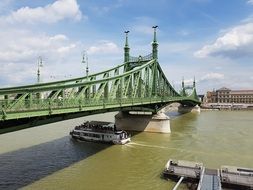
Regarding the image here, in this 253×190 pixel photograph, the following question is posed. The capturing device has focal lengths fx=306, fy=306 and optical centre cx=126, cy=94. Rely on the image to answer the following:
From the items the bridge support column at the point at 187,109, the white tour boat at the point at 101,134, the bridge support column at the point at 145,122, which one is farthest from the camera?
the bridge support column at the point at 187,109

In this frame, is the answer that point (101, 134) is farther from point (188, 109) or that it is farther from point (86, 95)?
point (188, 109)

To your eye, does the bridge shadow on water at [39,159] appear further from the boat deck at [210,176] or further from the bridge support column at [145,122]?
the bridge support column at [145,122]

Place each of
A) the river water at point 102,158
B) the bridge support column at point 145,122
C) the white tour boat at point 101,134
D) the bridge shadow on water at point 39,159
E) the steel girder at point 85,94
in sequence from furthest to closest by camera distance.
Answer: the bridge support column at point 145,122, the white tour boat at point 101,134, the bridge shadow on water at point 39,159, the river water at point 102,158, the steel girder at point 85,94

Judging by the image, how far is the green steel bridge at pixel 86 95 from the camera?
22453 millimetres

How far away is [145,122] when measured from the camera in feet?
202

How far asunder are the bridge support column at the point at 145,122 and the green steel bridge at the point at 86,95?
196 centimetres

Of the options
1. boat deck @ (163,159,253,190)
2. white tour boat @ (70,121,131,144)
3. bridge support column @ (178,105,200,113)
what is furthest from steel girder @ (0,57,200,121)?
bridge support column @ (178,105,200,113)

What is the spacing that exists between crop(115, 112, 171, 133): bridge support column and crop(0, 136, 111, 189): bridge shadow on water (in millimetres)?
16527

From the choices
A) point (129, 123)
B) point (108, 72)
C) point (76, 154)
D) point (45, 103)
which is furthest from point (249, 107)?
point (45, 103)

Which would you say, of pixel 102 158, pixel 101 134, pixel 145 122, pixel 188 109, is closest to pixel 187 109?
pixel 188 109

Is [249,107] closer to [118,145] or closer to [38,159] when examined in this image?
[118,145]

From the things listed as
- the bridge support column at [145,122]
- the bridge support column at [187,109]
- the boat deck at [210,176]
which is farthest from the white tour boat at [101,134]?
the bridge support column at [187,109]

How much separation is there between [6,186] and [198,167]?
17.4 m

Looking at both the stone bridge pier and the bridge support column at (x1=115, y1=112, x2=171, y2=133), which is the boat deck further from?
the stone bridge pier
